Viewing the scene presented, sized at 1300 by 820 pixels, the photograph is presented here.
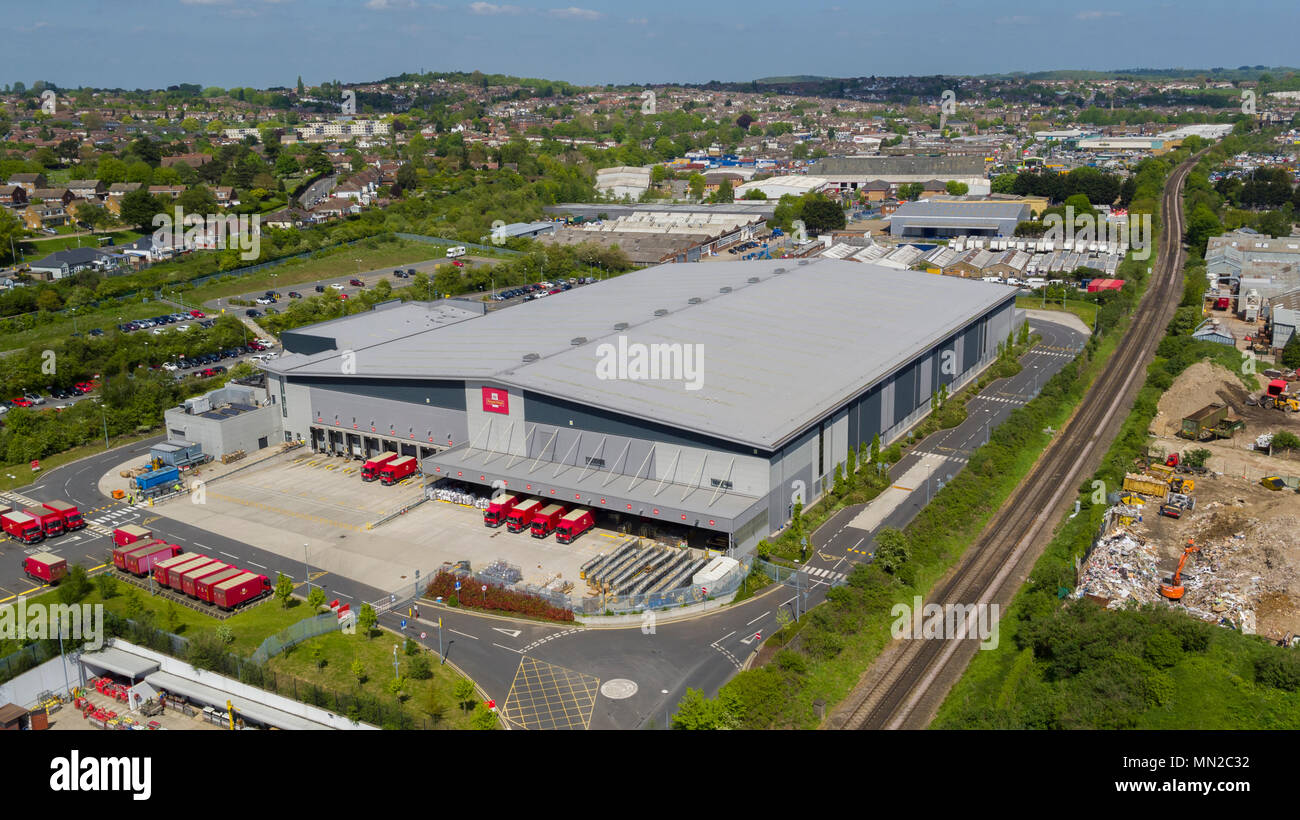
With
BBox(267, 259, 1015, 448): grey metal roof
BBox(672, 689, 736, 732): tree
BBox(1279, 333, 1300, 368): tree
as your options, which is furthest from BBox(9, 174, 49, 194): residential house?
BBox(1279, 333, 1300, 368): tree

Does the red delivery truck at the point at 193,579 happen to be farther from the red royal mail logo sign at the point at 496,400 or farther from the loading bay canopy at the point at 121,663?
the red royal mail logo sign at the point at 496,400

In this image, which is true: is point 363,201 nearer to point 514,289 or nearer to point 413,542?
point 514,289

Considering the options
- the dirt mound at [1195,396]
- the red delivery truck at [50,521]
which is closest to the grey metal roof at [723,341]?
the dirt mound at [1195,396]

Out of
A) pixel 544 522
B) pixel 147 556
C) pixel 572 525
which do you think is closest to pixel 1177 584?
pixel 572 525

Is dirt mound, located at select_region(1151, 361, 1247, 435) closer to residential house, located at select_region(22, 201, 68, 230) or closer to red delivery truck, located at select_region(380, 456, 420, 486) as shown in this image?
red delivery truck, located at select_region(380, 456, 420, 486)

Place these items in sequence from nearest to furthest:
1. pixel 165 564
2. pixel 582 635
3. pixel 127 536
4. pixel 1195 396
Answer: pixel 582 635
pixel 165 564
pixel 127 536
pixel 1195 396

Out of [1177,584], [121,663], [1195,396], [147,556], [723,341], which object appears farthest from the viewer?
[1195,396]

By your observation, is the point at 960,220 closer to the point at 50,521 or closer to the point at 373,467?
the point at 373,467
